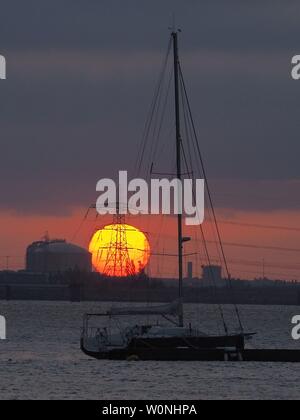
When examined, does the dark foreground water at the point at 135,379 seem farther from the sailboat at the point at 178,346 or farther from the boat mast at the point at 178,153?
the boat mast at the point at 178,153

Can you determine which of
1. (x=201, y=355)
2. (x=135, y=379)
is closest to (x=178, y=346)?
(x=201, y=355)

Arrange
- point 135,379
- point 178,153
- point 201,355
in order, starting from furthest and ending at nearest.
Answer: point 178,153
point 201,355
point 135,379

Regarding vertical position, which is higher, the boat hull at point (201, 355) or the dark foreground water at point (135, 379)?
the boat hull at point (201, 355)

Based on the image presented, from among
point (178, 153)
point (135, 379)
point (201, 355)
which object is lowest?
point (135, 379)

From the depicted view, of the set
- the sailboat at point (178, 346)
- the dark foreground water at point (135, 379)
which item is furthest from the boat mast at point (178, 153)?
the dark foreground water at point (135, 379)

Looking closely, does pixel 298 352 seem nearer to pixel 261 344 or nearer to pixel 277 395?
pixel 277 395

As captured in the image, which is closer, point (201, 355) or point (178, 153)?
point (201, 355)

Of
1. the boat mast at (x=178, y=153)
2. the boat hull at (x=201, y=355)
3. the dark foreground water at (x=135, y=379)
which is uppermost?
the boat mast at (x=178, y=153)

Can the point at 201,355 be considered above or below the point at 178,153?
below

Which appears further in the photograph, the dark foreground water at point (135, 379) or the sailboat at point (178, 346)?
the sailboat at point (178, 346)

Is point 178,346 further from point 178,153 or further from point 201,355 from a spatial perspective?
point 178,153
